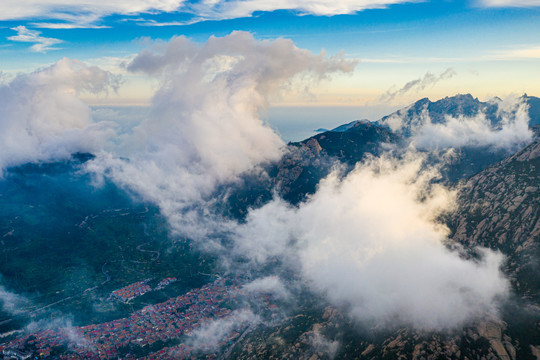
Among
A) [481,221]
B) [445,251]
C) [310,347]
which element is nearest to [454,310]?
[445,251]

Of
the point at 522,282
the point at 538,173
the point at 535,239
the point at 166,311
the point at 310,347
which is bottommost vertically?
the point at 166,311

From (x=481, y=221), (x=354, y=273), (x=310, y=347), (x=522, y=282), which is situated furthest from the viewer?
(x=354, y=273)

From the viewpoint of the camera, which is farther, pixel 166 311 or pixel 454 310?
pixel 166 311

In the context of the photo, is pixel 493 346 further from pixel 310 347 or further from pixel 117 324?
pixel 117 324

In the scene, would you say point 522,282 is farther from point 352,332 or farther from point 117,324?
point 117,324

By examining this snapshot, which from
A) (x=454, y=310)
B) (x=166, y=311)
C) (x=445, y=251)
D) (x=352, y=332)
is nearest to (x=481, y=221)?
(x=445, y=251)

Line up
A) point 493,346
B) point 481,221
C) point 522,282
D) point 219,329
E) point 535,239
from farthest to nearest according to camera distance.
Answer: point 219,329
point 481,221
point 535,239
point 522,282
point 493,346

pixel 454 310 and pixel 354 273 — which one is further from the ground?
pixel 454 310
